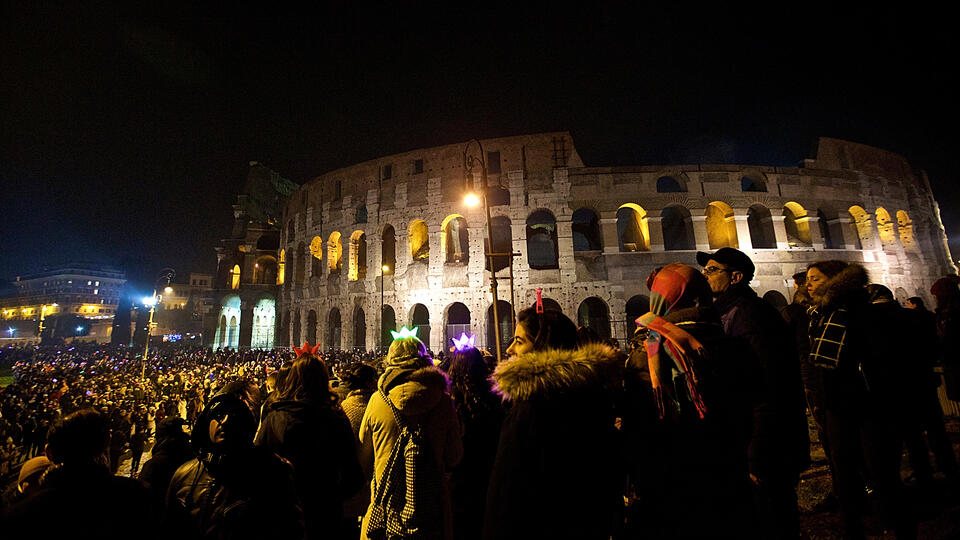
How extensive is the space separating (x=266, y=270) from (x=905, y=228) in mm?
43495

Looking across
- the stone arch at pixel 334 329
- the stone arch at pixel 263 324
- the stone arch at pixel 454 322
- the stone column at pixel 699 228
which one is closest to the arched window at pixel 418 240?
the stone arch at pixel 454 322

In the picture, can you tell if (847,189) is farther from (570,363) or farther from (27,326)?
(27,326)

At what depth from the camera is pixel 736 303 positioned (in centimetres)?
270

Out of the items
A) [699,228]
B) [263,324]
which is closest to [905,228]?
[699,228]

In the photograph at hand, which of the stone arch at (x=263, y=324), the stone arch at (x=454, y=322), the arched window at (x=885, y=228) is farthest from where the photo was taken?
the stone arch at (x=263, y=324)

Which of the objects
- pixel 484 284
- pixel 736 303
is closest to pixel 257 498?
pixel 736 303

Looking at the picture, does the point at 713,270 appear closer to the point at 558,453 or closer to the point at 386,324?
the point at 558,453

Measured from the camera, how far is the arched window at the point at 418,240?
20562mm

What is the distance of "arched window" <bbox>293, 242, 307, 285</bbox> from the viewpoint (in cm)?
2509

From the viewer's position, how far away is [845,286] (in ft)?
10.3

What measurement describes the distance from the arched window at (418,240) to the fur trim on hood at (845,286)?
1834 cm

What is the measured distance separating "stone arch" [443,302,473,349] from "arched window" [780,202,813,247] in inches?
645

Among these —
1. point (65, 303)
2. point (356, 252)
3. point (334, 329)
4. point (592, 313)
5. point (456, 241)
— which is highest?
point (65, 303)

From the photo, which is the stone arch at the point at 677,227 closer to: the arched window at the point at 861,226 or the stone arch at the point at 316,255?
the arched window at the point at 861,226
